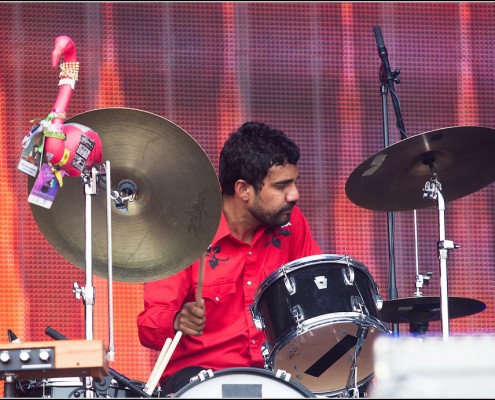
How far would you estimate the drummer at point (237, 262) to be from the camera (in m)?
3.49

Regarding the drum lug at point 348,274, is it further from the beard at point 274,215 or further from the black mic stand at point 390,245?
the black mic stand at point 390,245

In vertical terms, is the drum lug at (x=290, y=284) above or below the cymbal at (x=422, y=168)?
below

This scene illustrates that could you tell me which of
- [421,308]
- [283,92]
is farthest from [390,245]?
[283,92]

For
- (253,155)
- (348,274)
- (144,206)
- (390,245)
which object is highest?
(253,155)

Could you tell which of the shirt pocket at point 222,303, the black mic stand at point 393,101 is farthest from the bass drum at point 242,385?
the black mic stand at point 393,101

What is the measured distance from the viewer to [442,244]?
3484mm

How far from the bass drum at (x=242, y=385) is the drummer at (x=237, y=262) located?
0.64 m

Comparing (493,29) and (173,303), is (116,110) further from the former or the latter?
(493,29)

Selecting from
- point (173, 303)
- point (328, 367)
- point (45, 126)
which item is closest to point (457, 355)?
point (45, 126)

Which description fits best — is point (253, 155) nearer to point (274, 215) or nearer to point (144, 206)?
point (274, 215)

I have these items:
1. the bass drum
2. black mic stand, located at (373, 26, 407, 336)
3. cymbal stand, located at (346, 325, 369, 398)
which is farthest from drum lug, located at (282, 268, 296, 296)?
black mic stand, located at (373, 26, 407, 336)

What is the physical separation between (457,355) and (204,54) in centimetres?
351

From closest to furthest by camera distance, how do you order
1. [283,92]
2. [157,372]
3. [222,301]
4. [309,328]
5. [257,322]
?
[157,372] → [309,328] → [257,322] → [222,301] → [283,92]

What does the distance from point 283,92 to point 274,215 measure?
48.9 inches
